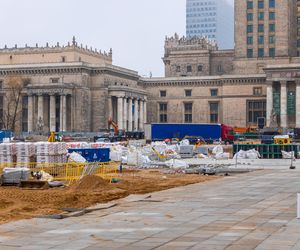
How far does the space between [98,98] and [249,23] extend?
33456 millimetres

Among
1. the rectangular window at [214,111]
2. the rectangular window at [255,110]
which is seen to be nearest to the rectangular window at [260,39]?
the rectangular window at [255,110]

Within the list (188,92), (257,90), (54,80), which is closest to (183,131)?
(257,90)

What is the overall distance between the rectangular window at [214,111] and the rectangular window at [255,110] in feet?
25.4

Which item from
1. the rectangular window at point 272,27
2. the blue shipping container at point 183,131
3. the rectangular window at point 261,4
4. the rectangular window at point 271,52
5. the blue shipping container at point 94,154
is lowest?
the blue shipping container at point 94,154

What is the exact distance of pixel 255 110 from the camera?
138 meters

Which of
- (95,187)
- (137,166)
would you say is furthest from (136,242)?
(137,166)

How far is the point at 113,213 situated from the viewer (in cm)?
2388

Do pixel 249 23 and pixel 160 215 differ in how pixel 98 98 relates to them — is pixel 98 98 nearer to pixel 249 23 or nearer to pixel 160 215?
pixel 249 23

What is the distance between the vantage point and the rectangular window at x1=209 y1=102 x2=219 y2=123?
143500mm

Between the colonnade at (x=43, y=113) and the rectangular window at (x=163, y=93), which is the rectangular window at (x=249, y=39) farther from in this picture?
the colonnade at (x=43, y=113)

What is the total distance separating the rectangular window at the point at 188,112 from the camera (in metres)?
146

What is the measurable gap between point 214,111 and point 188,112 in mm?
5901

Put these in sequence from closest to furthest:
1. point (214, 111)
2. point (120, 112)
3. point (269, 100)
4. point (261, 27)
Result: point (269, 100) < point (120, 112) < point (261, 27) < point (214, 111)

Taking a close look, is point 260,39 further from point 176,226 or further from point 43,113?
point 176,226
